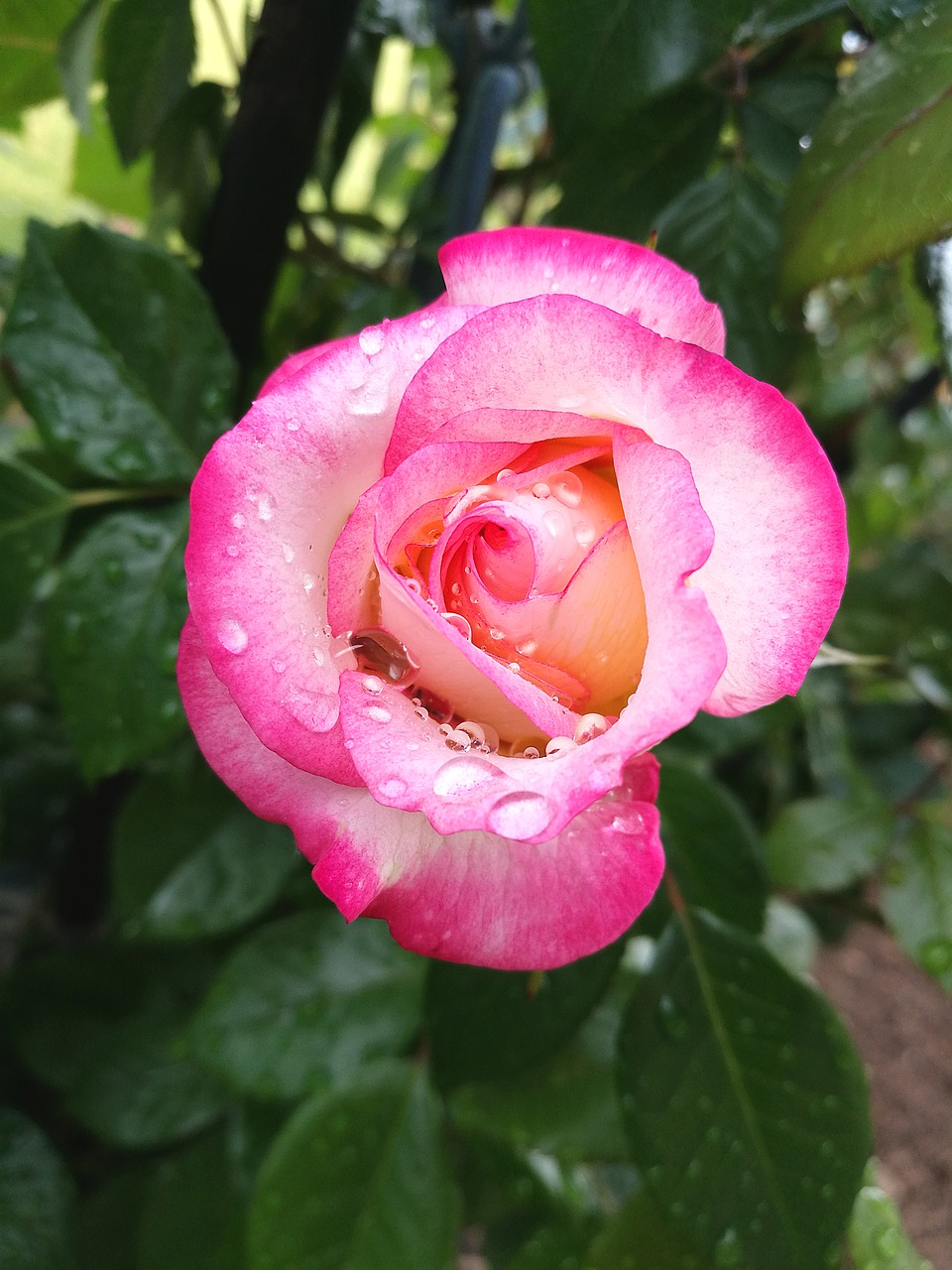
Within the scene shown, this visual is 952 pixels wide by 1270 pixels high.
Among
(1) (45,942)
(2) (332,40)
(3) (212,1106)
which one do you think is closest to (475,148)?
(2) (332,40)

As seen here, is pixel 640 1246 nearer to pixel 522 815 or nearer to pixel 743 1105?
pixel 743 1105

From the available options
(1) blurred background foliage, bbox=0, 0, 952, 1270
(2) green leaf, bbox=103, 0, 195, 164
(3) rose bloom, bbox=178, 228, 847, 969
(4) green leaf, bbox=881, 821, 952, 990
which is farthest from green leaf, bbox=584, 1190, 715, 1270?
(2) green leaf, bbox=103, 0, 195, 164

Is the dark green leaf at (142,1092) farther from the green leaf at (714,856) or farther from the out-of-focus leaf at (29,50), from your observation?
the out-of-focus leaf at (29,50)

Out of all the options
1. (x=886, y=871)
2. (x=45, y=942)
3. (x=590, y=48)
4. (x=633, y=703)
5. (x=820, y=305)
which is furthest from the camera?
(x=820, y=305)

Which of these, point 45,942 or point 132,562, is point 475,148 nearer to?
point 132,562

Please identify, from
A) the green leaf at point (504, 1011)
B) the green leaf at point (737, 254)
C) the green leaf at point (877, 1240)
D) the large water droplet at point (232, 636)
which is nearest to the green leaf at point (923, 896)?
the green leaf at point (877, 1240)

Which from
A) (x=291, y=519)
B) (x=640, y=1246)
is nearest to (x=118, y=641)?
(x=291, y=519)
